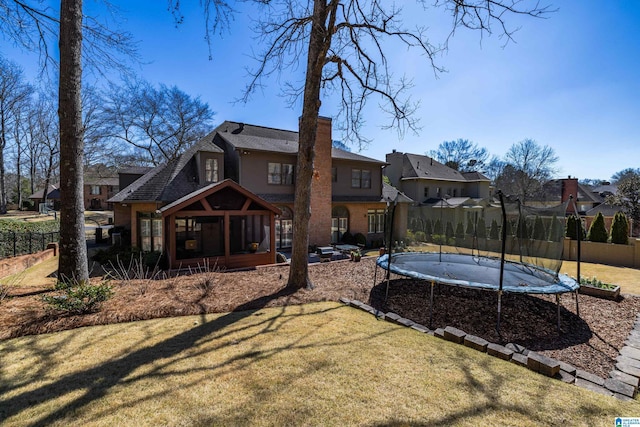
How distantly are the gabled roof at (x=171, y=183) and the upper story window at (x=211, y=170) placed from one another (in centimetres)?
52

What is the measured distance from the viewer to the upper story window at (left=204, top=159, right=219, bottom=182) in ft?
47.5

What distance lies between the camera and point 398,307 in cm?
755

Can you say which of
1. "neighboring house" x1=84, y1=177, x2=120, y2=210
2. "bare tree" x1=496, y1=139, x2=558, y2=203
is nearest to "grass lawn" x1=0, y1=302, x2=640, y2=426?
"bare tree" x1=496, y1=139, x2=558, y2=203

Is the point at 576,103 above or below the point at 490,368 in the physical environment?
above

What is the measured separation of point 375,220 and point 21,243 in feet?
60.0

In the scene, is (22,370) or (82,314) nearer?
(22,370)

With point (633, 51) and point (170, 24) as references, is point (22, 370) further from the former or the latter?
point (633, 51)

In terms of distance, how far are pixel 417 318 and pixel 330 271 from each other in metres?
4.51

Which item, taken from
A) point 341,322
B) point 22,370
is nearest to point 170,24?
point 22,370

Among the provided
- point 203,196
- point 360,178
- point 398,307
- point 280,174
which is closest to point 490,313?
point 398,307

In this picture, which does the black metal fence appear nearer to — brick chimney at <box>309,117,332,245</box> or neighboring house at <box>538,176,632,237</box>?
brick chimney at <box>309,117,332,245</box>

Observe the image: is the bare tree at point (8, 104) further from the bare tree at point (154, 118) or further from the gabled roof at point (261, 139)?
the gabled roof at point (261, 139)

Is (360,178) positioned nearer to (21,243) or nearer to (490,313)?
(490,313)

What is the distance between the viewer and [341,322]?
5.70 m
